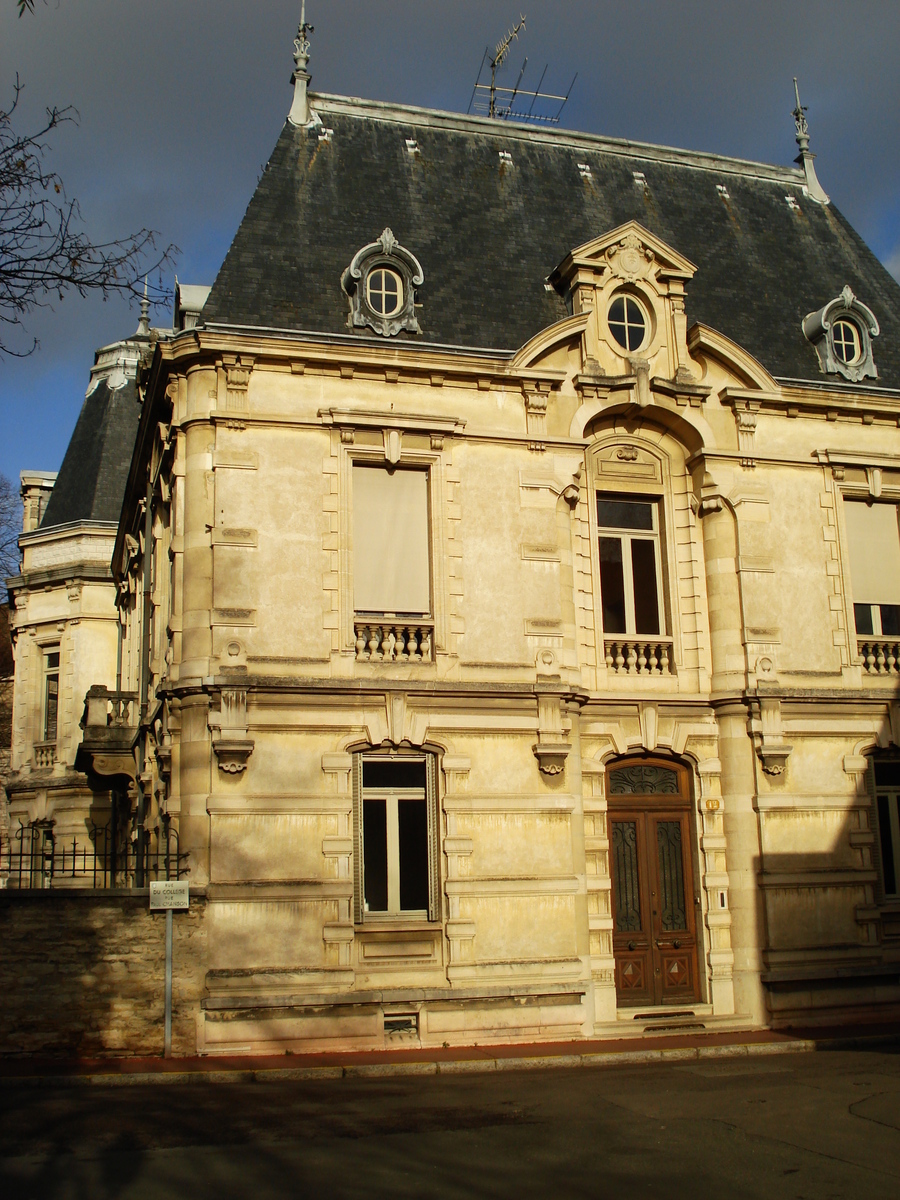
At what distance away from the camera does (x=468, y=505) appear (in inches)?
670

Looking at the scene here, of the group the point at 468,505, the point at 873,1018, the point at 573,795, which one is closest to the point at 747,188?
the point at 468,505

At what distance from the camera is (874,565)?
1903 cm

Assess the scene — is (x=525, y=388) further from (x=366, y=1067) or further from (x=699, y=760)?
(x=366, y=1067)

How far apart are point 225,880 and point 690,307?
1128cm

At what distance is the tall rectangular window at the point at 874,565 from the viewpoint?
1884 cm

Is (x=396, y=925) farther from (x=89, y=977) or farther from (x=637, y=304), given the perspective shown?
(x=637, y=304)

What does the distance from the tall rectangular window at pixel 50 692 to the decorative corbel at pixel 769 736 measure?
18.0 m

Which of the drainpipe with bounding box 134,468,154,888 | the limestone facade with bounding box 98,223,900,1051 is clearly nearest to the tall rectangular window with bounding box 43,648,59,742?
the drainpipe with bounding box 134,468,154,888

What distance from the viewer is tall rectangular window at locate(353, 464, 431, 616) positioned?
54.5 feet

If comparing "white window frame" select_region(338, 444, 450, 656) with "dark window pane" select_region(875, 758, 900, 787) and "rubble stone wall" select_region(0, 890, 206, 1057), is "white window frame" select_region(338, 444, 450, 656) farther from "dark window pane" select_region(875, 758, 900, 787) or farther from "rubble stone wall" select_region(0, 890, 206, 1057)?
"dark window pane" select_region(875, 758, 900, 787)

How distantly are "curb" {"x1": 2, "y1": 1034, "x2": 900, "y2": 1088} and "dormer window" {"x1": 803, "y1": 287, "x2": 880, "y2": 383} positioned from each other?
32.6 feet

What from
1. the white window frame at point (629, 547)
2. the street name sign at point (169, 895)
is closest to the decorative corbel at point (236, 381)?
the white window frame at point (629, 547)

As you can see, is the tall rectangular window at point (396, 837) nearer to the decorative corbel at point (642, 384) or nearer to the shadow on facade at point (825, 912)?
the shadow on facade at point (825, 912)

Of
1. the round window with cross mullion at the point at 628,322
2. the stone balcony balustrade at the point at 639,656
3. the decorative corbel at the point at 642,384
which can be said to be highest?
the round window with cross mullion at the point at 628,322
